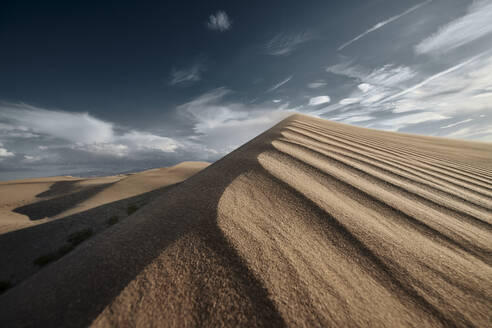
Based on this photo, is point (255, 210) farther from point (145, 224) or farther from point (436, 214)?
point (436, 214)

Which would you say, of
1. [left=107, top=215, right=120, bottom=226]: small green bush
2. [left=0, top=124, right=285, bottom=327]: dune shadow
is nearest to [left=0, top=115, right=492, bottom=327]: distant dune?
[left=0, top=124, right=285, bottom=327]: dune shadow

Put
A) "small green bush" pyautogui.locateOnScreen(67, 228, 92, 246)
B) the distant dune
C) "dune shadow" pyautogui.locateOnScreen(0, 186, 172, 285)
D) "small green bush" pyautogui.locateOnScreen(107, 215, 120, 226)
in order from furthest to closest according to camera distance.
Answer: "small green bush" pyautogui.locateOnScreen(107, 215, 120, 226), "small green bush" pyautogui.locateOnScreen(67, 228, 92, 246), "dune shadow" pyautogui.locateOnScreen(0, 186, 172, 285), the distant dune

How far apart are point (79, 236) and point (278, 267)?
561 cm

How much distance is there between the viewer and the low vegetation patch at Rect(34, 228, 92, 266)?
3643mm

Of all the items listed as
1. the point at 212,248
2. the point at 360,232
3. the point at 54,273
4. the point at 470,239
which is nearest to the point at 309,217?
the point at 360,232

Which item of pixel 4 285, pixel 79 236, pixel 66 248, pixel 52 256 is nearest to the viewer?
pixel 4 285

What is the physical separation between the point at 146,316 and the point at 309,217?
1.72 meters

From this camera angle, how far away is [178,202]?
2428 millimetres

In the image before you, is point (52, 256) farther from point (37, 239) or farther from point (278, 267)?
point (278, 267)

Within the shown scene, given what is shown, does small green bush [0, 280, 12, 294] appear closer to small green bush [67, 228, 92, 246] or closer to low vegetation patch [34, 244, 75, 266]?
low vegetation patch [34, 244, 75, 266]

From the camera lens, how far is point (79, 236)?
14.5 feet

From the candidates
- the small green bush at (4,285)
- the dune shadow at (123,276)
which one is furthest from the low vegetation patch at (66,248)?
the dune shadow at (123,276)

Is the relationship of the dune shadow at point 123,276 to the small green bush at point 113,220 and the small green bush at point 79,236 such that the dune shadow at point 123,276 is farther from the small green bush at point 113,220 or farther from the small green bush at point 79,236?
the small green bush at point 113,220

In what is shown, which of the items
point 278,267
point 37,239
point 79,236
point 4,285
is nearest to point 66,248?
point 79,236
